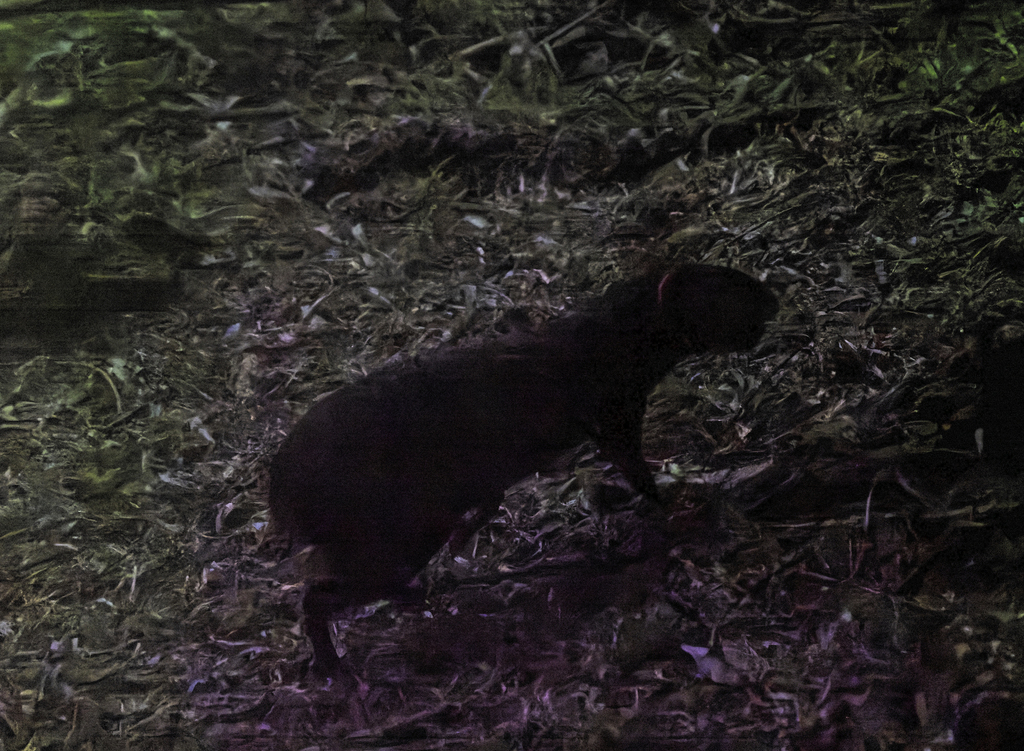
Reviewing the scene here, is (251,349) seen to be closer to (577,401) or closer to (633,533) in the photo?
(577,401)

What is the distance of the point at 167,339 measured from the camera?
28.8 inches

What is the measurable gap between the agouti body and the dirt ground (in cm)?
3

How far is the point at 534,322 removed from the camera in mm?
720

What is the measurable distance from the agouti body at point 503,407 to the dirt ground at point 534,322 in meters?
0.03

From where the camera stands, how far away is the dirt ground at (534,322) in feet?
2.33

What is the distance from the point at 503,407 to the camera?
721 mm

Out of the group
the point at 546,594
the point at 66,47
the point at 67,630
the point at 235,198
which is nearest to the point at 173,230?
the point at 235,198

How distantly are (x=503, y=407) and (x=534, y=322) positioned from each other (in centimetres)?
12

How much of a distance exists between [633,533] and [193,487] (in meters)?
0.60

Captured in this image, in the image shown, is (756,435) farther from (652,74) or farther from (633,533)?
(652,74)

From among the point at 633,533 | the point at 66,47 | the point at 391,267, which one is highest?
the point at 66,47

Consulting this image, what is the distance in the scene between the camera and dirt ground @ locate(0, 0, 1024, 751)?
2.33ft

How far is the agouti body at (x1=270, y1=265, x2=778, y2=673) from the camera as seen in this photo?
2.36 ft

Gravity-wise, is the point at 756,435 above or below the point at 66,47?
below
